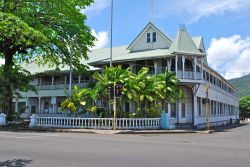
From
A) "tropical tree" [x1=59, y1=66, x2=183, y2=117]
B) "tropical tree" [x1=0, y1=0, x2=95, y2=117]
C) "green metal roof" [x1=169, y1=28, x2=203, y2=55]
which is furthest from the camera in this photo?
"green metal roof" [x1=169, y1=28, x2=203, y2=55]

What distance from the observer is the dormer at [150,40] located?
34000mm

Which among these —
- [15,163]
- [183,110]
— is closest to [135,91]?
[183,110]

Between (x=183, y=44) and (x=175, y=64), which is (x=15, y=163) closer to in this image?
(x=175, y=64)

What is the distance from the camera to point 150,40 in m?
34.7

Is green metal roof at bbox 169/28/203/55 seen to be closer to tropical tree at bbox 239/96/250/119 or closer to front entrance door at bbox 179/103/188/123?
front entrance door at bbox 179/103/188/123

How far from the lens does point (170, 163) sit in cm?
957

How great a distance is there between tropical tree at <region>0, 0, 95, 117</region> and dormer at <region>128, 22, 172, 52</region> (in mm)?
4786

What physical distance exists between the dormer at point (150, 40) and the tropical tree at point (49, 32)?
4.79m

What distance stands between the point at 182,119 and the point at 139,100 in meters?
7.61

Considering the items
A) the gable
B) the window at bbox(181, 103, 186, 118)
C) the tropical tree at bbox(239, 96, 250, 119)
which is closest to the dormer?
the gable

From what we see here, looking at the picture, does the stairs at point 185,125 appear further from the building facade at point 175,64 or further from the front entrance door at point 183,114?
the front entrance door at point 183,114

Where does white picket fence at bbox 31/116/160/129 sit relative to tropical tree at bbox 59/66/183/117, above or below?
below

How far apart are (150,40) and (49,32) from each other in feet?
36.2

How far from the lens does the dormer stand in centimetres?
3400
